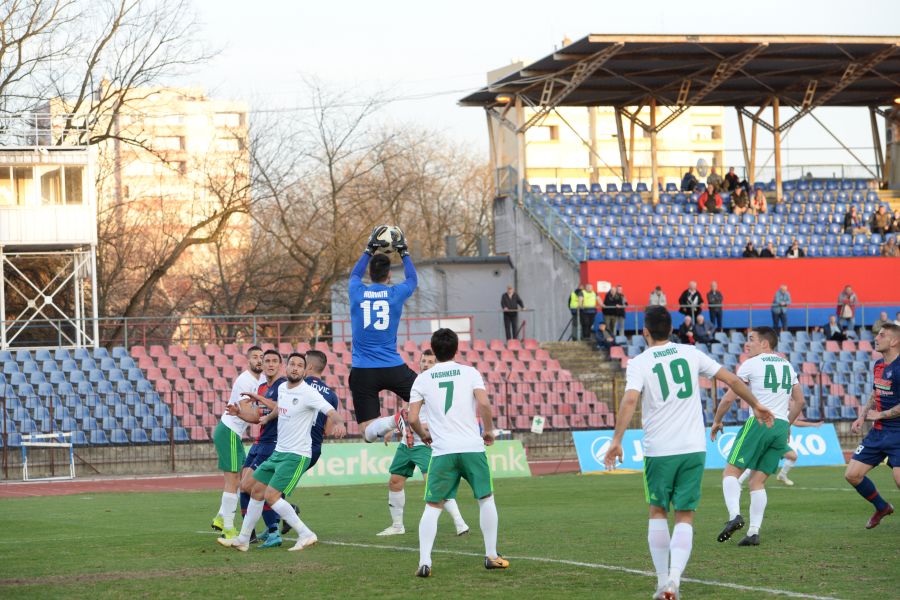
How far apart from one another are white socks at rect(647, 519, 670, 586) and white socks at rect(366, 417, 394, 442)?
3763 millimetres

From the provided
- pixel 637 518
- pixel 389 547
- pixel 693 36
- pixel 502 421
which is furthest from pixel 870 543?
pixel 693 36

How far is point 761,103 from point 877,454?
31.9m

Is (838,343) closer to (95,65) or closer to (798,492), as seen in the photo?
(798,492)

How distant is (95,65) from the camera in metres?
41.4

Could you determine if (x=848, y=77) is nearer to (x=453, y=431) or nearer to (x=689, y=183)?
(x=689, y=183)

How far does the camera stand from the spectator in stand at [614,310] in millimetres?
33438

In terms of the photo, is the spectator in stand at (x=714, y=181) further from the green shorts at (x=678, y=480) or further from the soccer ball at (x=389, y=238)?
the green shorts at (x=678, y=480)

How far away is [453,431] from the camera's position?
9977 mm

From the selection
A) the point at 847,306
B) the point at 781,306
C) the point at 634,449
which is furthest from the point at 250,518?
the point at 847,306

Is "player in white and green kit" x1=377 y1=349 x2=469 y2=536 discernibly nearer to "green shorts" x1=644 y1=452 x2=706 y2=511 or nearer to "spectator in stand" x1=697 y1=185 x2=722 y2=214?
"green shorts" x1=644 y1=452 x2=706 y2=511

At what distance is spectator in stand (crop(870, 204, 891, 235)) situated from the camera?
39312mm

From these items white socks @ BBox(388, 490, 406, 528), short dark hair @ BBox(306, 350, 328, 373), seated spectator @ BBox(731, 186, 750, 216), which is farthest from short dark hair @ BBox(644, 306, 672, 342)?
seated spectator @ BBox(731, 186, 750, 216)

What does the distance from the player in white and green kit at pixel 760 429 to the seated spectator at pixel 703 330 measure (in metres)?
20.3

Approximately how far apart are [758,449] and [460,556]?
9.90ft
